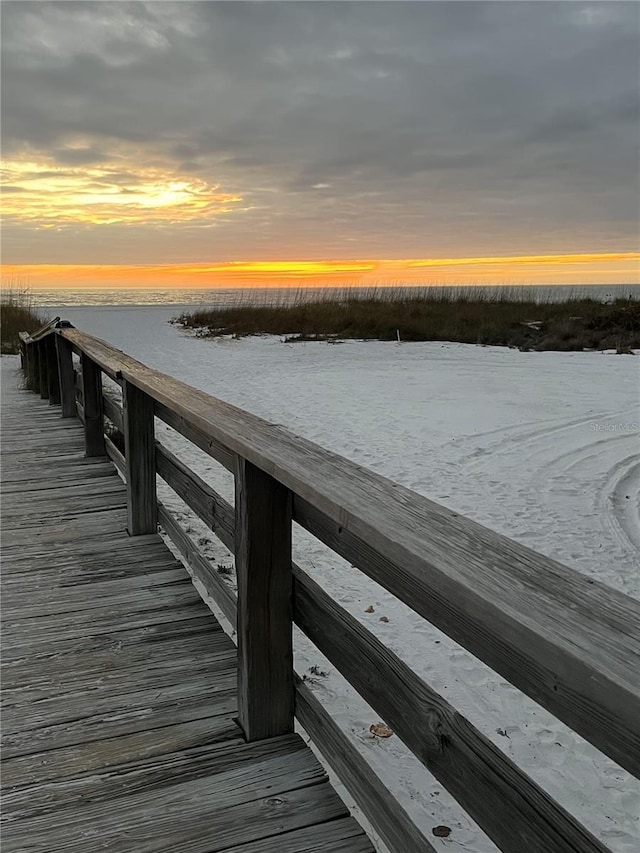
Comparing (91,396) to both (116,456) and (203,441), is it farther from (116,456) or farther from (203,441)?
(203,441)

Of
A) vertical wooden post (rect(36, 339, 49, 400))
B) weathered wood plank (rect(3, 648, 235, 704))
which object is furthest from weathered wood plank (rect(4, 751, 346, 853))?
vertical wooden post (rect(36, 339, 49, 400))

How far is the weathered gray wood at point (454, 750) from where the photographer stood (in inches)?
38.2

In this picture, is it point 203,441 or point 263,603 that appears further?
point 203,441

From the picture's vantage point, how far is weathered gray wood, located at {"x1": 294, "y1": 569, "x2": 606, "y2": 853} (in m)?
Result: 0.97

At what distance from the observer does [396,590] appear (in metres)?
1.26

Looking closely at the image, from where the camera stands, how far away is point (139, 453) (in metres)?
3.37

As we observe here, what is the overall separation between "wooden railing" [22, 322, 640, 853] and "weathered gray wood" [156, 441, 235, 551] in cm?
1

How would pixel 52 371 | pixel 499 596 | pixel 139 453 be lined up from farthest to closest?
pixel 52 371, pixel 139 453, pixel 499 596

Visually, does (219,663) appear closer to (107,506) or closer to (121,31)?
(107,506)

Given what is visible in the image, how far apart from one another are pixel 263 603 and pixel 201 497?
881 millimetres

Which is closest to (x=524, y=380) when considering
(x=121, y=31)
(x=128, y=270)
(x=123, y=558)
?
(x=121, y=31)

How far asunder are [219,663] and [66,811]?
2.43 ft

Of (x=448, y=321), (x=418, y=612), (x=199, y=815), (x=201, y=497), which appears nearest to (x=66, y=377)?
(x=201, y=497)

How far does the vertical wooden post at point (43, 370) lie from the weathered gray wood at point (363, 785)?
25.1 ft
